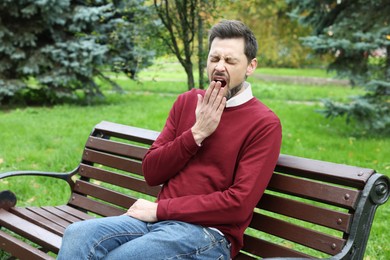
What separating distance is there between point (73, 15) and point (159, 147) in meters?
9.58

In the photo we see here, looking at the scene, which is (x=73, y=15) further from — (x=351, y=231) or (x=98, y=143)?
(x=351, y=231)

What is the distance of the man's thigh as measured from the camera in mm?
2336

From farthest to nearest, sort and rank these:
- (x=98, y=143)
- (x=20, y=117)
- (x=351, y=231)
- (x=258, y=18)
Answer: (x=258, y=18), (x=20, y=117), (x=98, y=143), (x=351, y=231)

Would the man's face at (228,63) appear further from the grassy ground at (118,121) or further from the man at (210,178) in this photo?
the grassy ground at (118,121)

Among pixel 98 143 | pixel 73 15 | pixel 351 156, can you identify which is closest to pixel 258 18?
pixel 73 15

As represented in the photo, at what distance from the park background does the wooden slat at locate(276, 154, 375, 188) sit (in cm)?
150

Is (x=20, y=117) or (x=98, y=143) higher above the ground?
(x=98, y=143)

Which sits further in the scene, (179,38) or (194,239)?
(179,38)

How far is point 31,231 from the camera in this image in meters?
3.05

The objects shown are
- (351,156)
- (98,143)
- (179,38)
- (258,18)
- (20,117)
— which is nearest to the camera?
(98,143)

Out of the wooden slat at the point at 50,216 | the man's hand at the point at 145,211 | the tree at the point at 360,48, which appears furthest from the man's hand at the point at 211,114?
the tree at the point at 360,48

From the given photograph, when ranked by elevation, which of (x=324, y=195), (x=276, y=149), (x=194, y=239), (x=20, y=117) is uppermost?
(x=276, y=149)

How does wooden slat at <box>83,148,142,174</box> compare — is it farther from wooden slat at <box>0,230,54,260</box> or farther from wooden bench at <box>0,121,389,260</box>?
wooden slat at <box>0,230,54,260</box>

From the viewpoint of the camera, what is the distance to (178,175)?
2627 millimetres
